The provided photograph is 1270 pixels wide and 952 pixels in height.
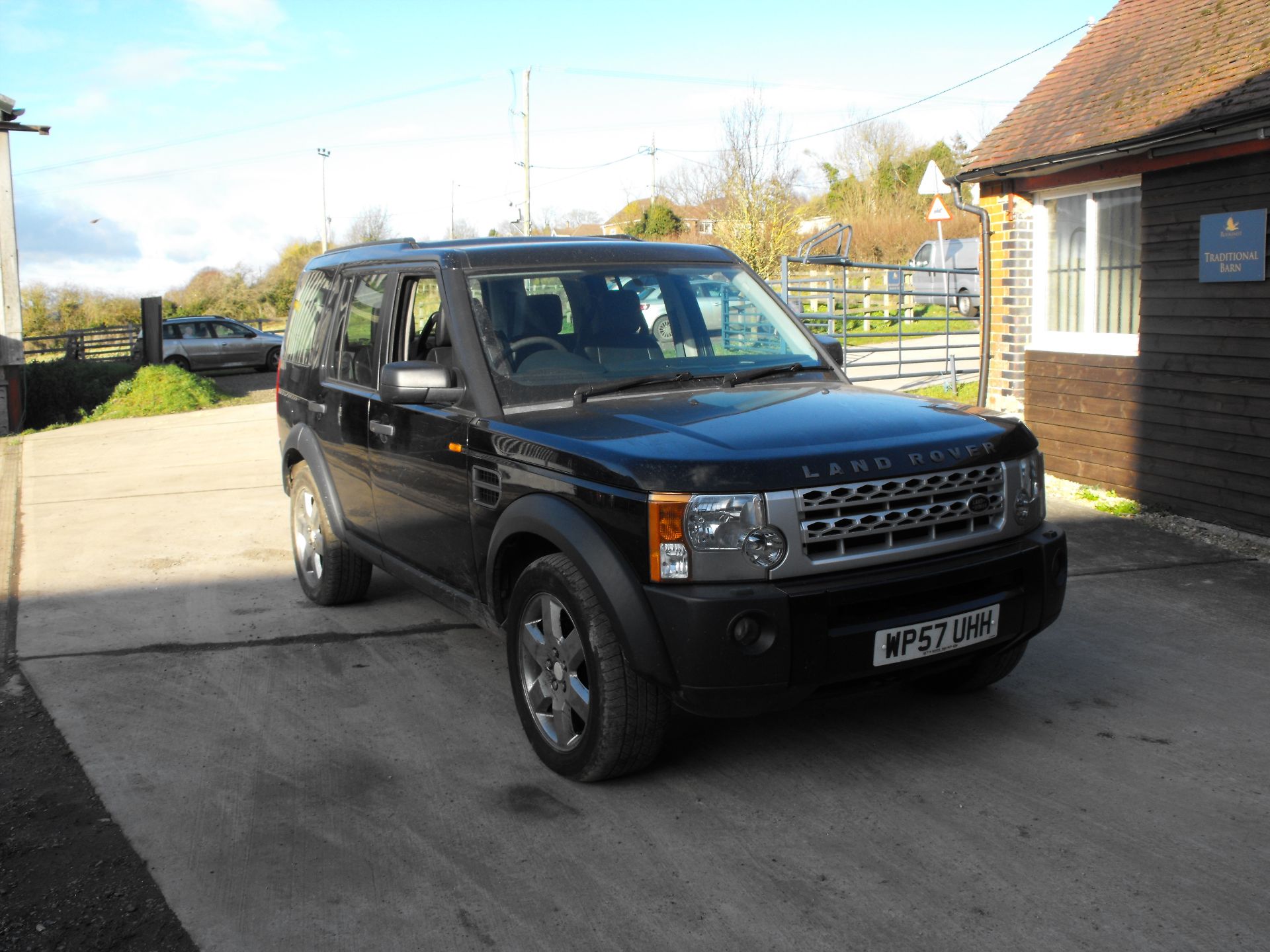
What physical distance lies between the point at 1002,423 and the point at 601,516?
1552 millimetres

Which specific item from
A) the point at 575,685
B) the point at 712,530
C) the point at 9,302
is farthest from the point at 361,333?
the point at 9,302

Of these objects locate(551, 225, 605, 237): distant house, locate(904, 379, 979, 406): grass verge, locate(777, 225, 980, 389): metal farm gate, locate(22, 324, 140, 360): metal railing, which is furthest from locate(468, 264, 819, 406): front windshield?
locate(551, 225, 605, 237): distant house

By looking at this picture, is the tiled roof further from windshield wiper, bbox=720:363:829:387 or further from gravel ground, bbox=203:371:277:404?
gravel ground, bbox=203:371:277:404

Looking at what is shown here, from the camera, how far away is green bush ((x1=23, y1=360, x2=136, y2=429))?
60.2 ft

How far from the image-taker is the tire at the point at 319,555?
6.35 meters

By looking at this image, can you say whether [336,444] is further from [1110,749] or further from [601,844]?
[1110,749]

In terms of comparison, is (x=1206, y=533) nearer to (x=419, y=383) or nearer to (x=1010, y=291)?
(x=1010, y=291)

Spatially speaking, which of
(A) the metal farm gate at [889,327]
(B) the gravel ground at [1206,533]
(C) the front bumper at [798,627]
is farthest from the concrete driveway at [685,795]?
(A) the metal farm gate at [889,327]

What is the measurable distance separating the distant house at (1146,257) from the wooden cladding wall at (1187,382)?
0.01m

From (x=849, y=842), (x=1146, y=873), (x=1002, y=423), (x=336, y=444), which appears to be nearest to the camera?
(x=1146, y=873)

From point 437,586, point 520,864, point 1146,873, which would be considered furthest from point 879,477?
point 437,586

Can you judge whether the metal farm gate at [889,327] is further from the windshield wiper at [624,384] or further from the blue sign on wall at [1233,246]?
the windshield wiper at [624,384]

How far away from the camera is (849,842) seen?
144 inches

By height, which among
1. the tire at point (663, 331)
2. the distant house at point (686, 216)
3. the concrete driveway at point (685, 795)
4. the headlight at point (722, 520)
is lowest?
the concrete driveway at point (685, 795)
